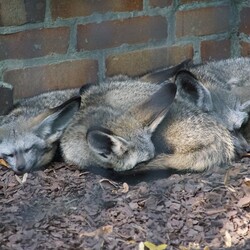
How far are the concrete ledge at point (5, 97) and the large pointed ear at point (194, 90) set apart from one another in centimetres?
91

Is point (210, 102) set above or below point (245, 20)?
below

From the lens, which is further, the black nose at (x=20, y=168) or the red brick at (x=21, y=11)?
the red brick at (x=21, y=11)

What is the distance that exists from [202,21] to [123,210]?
1781 mm

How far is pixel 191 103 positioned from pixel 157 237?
1.06m

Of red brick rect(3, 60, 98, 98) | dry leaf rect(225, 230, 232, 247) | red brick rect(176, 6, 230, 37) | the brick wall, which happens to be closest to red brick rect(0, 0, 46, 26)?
the brick wall

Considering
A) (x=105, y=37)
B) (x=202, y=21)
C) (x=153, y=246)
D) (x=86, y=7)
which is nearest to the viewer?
(x=153, y=246)

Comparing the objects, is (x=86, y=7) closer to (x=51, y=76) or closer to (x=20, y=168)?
(x=51, y=76)

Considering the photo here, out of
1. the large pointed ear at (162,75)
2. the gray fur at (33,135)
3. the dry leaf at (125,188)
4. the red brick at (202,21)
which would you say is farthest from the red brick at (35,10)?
the dry leaf at (125,188)

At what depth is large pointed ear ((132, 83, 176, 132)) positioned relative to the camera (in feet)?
11.6

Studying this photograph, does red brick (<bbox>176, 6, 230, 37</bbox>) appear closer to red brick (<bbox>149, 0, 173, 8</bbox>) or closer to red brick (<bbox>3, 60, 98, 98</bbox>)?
red brick (<bbox>149, 0, 173, 8</bbox>)

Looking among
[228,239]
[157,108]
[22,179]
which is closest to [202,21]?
[157,108]

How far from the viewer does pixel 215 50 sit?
4668 millimetres

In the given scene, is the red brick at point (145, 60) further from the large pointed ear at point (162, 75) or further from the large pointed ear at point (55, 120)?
the large pointed ear at point (55, 120)

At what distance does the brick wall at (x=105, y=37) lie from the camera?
392cm
